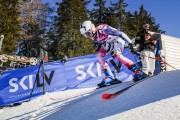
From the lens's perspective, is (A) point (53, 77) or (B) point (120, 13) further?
(B) point (120, 13)

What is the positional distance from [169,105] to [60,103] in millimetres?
4324

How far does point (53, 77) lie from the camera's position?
39.9 ft

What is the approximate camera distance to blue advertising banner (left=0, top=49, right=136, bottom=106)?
38.3ft

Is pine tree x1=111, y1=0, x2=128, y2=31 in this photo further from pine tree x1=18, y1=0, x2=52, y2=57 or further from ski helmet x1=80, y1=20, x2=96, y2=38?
ski helmet x1=80, y1=20, x2=96, y2=38

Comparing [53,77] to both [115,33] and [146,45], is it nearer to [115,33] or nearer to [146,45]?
[146,45]

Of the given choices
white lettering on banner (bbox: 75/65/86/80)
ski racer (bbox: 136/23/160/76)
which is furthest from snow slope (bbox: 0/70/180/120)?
white lettering on banner (bbox: 75/65/86/80)

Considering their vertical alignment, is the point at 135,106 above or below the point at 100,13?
below

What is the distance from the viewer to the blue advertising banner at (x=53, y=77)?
1169 centimetres

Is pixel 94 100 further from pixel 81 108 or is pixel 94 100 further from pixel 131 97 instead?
pixel 131 97

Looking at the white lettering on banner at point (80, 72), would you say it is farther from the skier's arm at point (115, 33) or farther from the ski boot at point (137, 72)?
the ski boot at point (137, 72)

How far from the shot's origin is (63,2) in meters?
41.5

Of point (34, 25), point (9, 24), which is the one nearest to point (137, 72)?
point (9, 24)

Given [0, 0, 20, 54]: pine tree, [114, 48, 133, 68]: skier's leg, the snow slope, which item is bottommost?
the snow slope

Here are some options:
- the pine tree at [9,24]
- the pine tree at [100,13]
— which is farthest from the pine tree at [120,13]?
the pine tree at [9,24]
